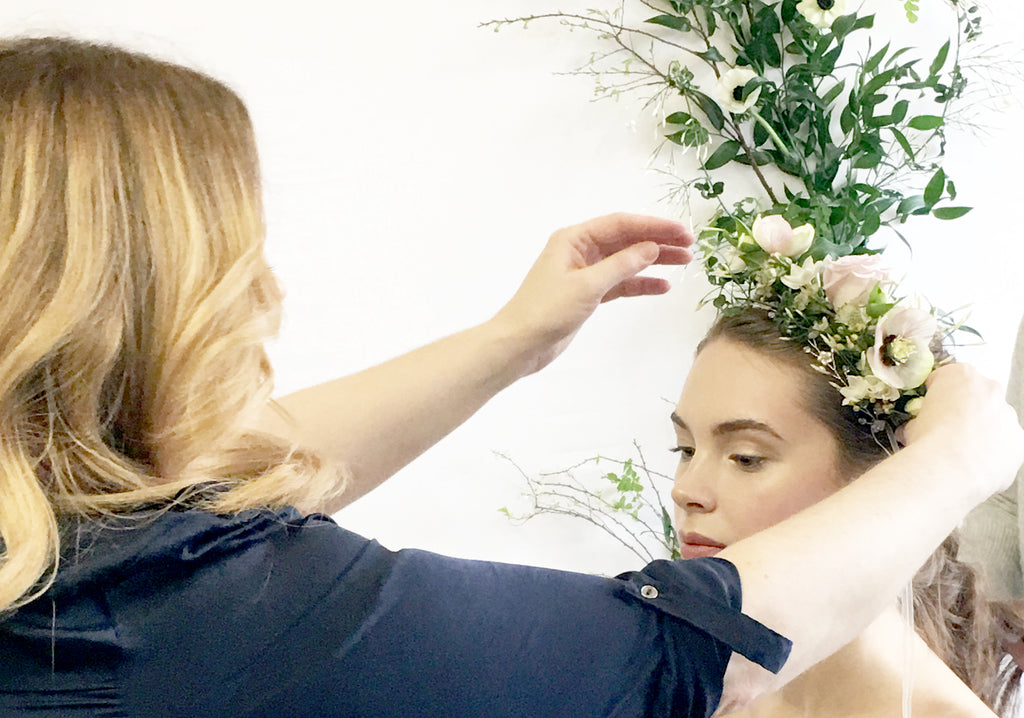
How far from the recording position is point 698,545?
120cm

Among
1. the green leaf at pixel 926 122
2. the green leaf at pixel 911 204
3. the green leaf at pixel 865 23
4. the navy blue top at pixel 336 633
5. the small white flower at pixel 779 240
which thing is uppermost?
the green leaf at pixel 865 23

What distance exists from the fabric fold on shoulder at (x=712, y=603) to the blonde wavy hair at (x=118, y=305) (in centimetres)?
26

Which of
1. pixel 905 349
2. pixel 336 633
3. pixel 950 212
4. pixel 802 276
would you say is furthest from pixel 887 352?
pixel 950 212

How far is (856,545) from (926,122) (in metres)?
1.43

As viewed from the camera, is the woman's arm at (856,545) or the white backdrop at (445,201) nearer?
the woman's arm at (856,545)

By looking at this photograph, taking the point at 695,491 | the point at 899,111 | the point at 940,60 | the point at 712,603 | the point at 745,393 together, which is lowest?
the point at 695,491

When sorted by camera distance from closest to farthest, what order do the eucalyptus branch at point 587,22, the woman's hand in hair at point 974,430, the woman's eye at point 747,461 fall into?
the woman's hand in hair at point 974,430, the woman's eye at point 747,461, the eucalyptus branch at point 587,22

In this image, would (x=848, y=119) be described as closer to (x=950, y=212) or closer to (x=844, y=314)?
(x=950, y=212)

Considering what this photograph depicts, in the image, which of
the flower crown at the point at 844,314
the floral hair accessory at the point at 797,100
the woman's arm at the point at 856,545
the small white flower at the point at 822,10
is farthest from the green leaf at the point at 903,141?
the woman's arm at the point at 856,545

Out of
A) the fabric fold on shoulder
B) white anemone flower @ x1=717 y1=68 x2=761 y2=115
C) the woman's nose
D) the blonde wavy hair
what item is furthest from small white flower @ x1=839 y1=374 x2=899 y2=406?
white anemone flower @ x1=717 y1=68 x2=761 y2=115

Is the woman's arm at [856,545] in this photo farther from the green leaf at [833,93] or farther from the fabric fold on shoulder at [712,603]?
the green leaf at [833,93]

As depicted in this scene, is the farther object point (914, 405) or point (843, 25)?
point (843, 25)

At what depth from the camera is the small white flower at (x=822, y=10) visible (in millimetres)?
1746

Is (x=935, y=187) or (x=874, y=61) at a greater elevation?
(x=874, y=61)
